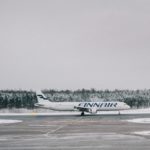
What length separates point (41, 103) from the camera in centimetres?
8012

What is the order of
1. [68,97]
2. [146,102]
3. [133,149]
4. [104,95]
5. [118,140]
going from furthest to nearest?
1. [104,95]
2. [68,97]
3. [146,102]
4. [118,140]
5. [133,149]

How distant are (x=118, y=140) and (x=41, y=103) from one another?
2135 inches

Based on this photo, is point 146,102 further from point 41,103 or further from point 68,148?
point 68,148

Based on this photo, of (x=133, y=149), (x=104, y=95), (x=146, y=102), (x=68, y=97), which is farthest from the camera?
(x=104, y=95)

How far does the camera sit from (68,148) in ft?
74.7

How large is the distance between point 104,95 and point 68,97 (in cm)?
1961

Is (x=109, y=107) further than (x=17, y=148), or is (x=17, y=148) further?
(x=109, y=107)

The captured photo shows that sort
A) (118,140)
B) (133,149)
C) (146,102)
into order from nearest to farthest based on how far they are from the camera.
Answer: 1. (133,149)
2. (118,140)
3. (146,102)

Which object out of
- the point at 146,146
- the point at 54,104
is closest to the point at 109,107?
the point at 54,104

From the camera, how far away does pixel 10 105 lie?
114688 millimetres

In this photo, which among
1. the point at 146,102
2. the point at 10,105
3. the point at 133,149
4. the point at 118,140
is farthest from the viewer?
the point at 146,102

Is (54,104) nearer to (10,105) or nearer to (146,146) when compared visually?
(10,105)

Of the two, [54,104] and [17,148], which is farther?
[54,104]

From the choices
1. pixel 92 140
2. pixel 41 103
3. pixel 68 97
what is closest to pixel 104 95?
pixel 68 97
